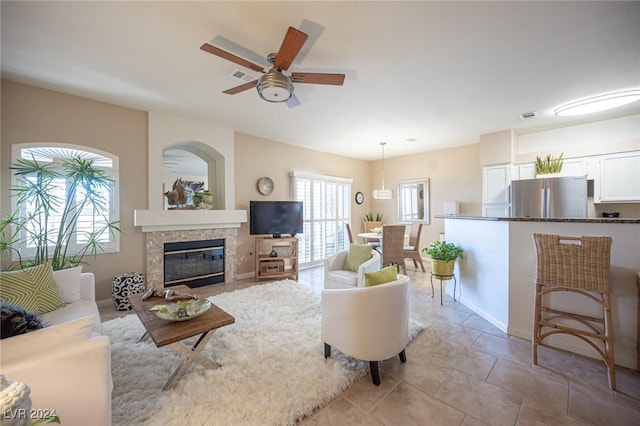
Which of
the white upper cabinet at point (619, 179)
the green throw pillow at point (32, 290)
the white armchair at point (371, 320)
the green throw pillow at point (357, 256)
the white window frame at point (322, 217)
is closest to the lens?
the white armchair at point (371, 320)

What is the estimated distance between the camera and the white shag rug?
1600 millimetres

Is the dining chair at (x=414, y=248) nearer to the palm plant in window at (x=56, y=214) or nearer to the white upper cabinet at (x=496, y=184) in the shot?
the white upper cabinet at (x=496, y=184)

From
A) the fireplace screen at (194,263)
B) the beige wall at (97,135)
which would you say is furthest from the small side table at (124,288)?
the fireplace screen at (194,263)

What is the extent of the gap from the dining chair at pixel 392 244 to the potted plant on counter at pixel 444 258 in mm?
1183

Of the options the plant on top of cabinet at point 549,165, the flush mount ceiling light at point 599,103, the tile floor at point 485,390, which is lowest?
the tile floor at point 485,390

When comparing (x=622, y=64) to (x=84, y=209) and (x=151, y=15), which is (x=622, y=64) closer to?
(x=151, y=15)

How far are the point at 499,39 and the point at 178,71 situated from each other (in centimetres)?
311

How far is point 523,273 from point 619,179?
10.3 ft

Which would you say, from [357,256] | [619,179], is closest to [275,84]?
[357,256]

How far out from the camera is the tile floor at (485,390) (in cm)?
161

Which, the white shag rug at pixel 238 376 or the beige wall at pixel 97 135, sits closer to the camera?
the white shag rug at pixel 238 376

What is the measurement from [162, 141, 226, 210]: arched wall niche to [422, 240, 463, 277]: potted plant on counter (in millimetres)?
3625

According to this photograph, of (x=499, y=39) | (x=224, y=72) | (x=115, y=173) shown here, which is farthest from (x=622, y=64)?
(x=115, y=173)

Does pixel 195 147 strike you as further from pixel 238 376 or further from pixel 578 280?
pixel 578 280
